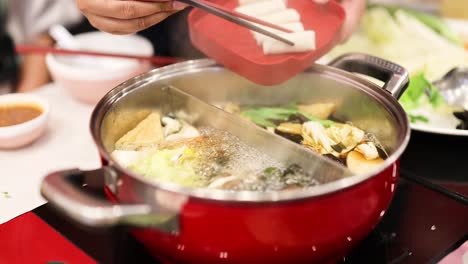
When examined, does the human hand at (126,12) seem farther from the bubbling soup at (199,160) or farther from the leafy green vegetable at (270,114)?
the leafy green vegetable at (270,114)

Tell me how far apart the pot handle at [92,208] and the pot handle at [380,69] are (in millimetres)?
718

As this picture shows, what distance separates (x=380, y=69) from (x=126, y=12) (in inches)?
30.0

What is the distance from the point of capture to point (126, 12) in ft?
5.06

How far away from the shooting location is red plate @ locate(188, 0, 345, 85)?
4.95 ft

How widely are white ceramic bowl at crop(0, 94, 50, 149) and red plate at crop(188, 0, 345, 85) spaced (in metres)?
0.58

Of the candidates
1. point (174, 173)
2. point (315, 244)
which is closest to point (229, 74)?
point (174, 173)

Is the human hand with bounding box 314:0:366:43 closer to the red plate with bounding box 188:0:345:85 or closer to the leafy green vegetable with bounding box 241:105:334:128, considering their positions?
the red plate with bounding box 188:0:345:85

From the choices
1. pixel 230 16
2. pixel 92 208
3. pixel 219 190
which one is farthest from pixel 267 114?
pixel 92 208

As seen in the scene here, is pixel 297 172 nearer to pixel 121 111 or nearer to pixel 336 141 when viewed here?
pixel 336 141

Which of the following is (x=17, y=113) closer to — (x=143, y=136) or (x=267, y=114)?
(x=143, y=136)

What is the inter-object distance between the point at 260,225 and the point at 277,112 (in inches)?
27.7

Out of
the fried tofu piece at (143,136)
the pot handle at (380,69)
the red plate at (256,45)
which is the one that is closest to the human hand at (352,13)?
the red plate at (256,45)

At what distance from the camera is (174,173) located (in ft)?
4.10

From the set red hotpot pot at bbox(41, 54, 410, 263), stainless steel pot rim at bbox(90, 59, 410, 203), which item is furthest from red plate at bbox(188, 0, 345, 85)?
red hotpot pot at bbox(41, 54, 410, 263)
